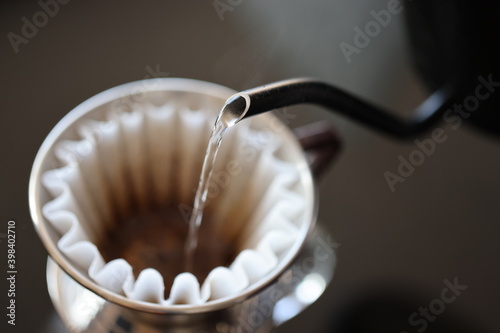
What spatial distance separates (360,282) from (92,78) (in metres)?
0.40

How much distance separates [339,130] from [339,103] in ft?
0.87

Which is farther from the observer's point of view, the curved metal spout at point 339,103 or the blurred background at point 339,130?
the blurred background at point 339,130

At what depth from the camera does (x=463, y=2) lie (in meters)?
0.59

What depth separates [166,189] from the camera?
702 mm

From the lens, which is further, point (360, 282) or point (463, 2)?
point (360, 282)

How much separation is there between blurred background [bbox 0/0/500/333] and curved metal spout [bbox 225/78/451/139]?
2.6 inches

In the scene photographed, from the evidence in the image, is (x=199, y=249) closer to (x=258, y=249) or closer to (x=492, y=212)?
(x=258, y=249)

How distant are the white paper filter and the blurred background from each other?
12 centimetres

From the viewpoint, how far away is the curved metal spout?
0.47m

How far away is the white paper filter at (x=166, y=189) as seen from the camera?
1.74 feet

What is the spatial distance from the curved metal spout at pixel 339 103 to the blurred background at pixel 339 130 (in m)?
0.07

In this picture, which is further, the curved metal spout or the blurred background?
the blurred background

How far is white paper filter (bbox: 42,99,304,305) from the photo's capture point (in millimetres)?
530

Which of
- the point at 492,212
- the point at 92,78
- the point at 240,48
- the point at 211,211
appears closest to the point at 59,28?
the point at 92,78
